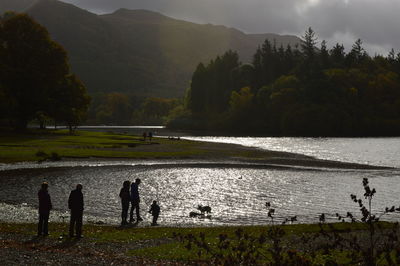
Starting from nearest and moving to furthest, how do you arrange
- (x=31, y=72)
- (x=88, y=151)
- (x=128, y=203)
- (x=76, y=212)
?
1. (x=76, y=212)
2. (x=128, y=203)
3. (x=88, y=151)
4. (x=31, y=72)

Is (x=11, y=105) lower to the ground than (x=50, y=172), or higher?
higher

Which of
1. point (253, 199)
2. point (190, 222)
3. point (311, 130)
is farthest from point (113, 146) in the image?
point (311, 130)

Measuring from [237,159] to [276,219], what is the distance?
4199 centimetres

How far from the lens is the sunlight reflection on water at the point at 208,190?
32.5 metres

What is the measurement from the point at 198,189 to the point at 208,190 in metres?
1.13

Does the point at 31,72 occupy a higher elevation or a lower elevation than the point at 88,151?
higher

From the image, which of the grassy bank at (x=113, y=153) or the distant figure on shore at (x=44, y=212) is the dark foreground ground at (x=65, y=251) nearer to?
the distant figure on shore at (x=44, y=212)

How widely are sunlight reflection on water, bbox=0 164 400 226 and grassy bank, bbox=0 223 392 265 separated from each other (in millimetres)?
4528

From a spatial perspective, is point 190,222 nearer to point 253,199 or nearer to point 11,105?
point 253,199

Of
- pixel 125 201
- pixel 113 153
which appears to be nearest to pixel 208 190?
pixel 125 201

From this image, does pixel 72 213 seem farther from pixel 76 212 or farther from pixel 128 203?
pixel 128 203

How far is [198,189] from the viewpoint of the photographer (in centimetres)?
4416

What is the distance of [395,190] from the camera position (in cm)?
4288

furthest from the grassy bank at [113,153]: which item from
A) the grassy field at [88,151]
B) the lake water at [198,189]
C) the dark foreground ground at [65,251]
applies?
the dark foreground ground at [65,251]
